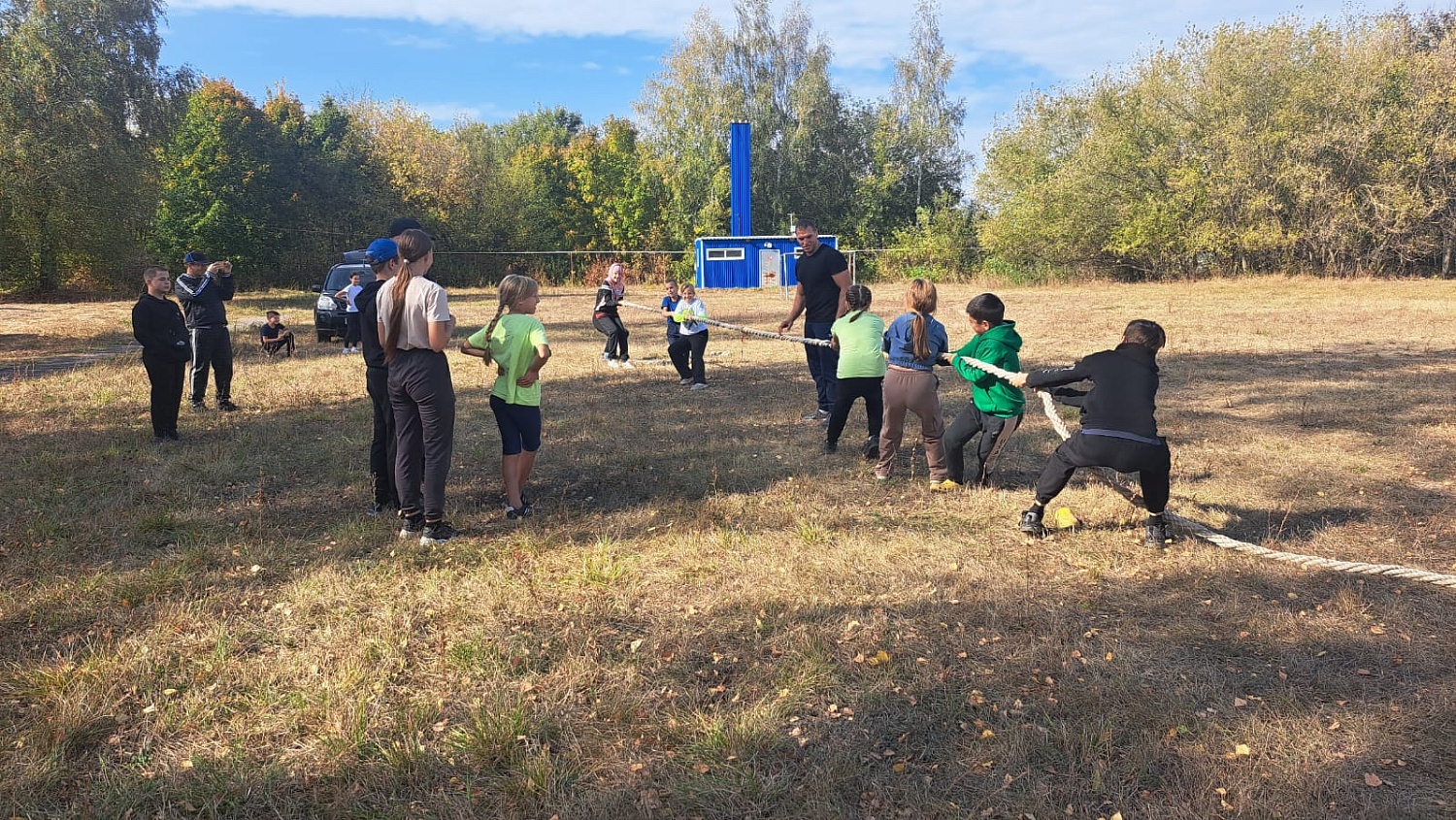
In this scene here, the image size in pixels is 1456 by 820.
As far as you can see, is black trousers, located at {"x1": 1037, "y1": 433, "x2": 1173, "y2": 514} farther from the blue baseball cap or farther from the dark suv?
the dark suv

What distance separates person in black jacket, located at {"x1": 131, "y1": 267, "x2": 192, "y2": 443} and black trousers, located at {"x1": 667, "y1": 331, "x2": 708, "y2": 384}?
5857mm

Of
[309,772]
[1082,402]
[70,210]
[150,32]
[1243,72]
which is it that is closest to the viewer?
[309,772]

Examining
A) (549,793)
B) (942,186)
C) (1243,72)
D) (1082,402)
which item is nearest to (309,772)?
(549,793)

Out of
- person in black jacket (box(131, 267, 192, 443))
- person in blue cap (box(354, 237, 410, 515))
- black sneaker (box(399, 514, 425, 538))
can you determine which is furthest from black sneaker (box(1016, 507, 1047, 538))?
person in black jacket (box(131, 267, 192, 443))

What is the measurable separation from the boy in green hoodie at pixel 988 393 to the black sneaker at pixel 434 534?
3.68m

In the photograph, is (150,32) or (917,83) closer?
(150,32)

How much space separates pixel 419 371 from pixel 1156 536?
4730mm

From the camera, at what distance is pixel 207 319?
993cm

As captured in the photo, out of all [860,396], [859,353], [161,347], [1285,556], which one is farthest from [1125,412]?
[161,347]

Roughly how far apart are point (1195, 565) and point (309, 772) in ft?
15.7

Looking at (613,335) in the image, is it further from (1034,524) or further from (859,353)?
(1034,524)

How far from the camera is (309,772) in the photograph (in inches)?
128

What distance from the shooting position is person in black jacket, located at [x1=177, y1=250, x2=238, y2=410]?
31.7 ft

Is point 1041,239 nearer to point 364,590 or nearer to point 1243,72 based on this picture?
point 1243,72
